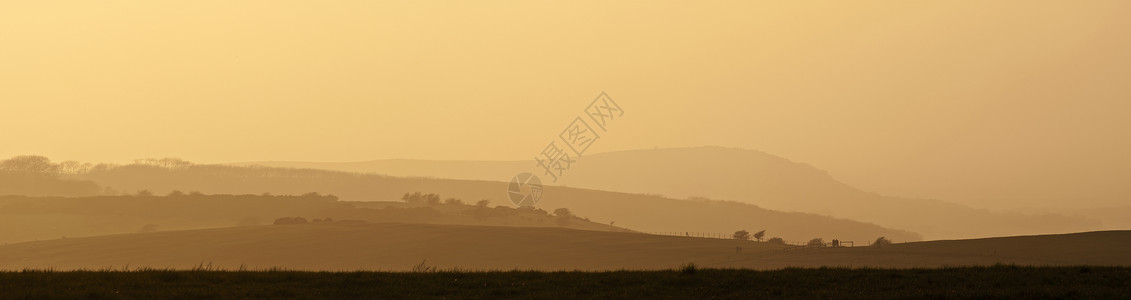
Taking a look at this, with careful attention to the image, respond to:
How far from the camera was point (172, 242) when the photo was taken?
14288cm

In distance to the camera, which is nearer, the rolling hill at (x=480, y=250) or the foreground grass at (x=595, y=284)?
the foreground grass at (x=595, y=284)

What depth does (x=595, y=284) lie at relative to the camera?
25609 millimetres

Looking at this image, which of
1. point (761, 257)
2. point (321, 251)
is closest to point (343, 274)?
point (761, 257)

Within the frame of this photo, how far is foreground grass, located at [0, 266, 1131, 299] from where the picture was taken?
23109mm

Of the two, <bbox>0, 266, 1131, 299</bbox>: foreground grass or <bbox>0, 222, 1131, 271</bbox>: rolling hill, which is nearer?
<bbox>0, 266, 1131, 299</bbox>: foreground grass

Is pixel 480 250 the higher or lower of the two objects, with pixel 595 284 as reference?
higher

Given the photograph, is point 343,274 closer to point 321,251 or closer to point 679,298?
point 679,298

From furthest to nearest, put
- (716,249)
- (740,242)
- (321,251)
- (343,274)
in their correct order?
(321,251) → (740,242) → (716,249) → (343,274)

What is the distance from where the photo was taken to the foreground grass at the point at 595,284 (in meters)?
23.1

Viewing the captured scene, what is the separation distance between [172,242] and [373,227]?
31.8 metres

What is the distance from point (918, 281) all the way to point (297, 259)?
101227 mm

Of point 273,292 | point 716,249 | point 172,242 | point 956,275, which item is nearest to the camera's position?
point 273,292

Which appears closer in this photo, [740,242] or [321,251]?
[740,242]

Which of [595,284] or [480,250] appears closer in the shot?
[595,284]
